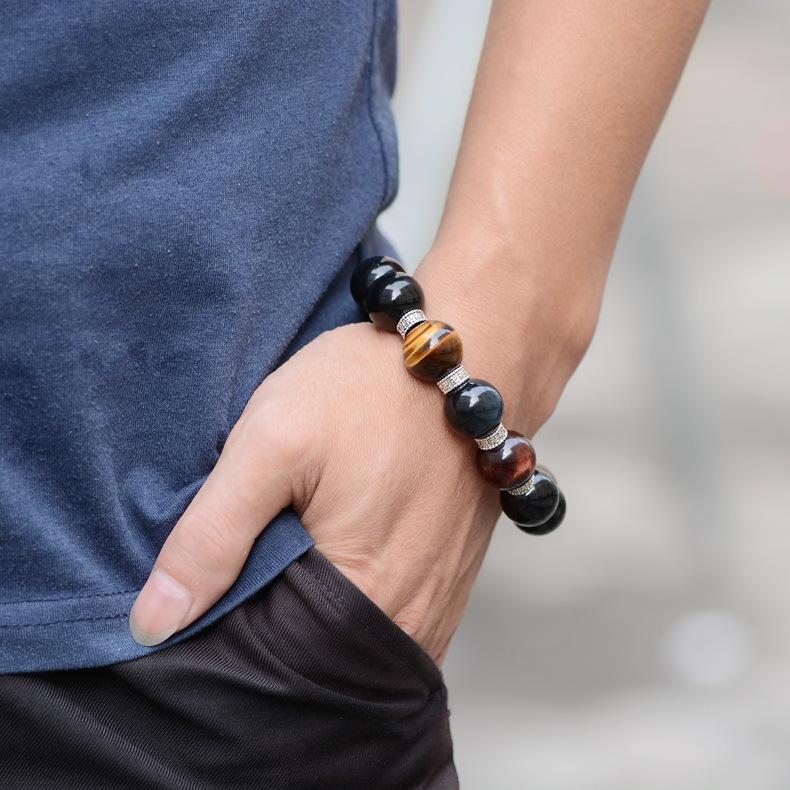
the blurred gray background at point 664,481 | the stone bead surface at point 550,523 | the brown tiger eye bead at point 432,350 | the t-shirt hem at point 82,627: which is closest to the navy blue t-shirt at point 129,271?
the t-shirt hem at point 82,627

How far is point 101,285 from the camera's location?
0.67 m

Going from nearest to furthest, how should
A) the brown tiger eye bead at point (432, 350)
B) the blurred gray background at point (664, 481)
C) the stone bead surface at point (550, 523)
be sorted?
the brown tiger eye bead at point (432, 350) → the stone bead surface at point (550, 523) → the blurred gray background at point (664, 481)

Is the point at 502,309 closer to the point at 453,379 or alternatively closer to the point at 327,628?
the point at 453,379

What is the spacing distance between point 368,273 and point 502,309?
131 millimetres

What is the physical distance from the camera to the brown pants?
0.67 m

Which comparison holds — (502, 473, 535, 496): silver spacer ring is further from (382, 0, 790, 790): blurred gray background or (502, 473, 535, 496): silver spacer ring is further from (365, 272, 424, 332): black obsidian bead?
(382, 0, 790, 790): blurred gray background

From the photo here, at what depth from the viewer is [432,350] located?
0.76 meters

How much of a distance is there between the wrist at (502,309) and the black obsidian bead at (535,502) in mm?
70

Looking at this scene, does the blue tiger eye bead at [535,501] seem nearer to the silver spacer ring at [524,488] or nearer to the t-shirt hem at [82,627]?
the silver spacer ring at [524,488]

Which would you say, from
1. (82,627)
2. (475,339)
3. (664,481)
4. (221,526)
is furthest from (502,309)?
(664,481)

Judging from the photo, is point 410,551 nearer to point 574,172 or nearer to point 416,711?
point 416,711

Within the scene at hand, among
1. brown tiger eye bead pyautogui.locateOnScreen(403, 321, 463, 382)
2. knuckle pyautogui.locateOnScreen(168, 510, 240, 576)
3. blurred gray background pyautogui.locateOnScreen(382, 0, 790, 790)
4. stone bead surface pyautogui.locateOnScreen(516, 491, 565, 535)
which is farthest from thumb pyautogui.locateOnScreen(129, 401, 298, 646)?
blurred gray background pyautogui.locateOnScreen(382, 0, 790, 790)

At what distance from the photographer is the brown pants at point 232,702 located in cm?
67

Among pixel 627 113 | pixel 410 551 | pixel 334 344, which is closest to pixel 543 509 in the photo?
pixel 410 551
